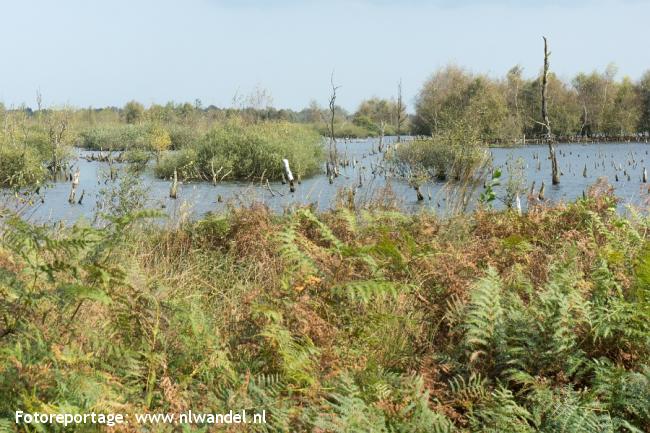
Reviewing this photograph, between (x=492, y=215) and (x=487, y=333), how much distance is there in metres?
3.67

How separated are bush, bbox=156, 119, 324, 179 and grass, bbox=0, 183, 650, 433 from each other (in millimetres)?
30812

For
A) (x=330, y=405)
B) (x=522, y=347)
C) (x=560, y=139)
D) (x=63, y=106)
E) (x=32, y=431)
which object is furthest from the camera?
(x=560, y=139)

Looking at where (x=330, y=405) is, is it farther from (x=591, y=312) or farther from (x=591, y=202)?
(x=591, y=202)

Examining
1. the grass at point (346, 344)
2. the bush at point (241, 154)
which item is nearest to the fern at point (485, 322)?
the grass at point (346, 344)

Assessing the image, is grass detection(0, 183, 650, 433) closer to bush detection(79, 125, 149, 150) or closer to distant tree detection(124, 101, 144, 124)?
bush detection(79, 125, 149, 150)

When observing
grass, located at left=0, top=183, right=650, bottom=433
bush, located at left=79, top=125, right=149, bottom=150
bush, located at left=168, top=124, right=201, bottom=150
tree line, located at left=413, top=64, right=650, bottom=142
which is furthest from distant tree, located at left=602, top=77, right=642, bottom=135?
grass, located at left=0, top=183, right=650, bottom=433

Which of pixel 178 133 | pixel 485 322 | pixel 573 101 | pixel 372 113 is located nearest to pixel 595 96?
pixel 573 101

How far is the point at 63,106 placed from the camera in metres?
47.2

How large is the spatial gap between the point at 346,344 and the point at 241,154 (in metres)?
34.0

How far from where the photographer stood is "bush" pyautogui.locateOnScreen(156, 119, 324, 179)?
36.0 meters

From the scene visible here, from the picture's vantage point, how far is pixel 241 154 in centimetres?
3684

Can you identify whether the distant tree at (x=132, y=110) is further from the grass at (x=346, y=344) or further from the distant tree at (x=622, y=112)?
the grass at (x=346, y=344)

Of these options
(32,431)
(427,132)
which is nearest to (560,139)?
(427,132)

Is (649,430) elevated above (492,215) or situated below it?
below
